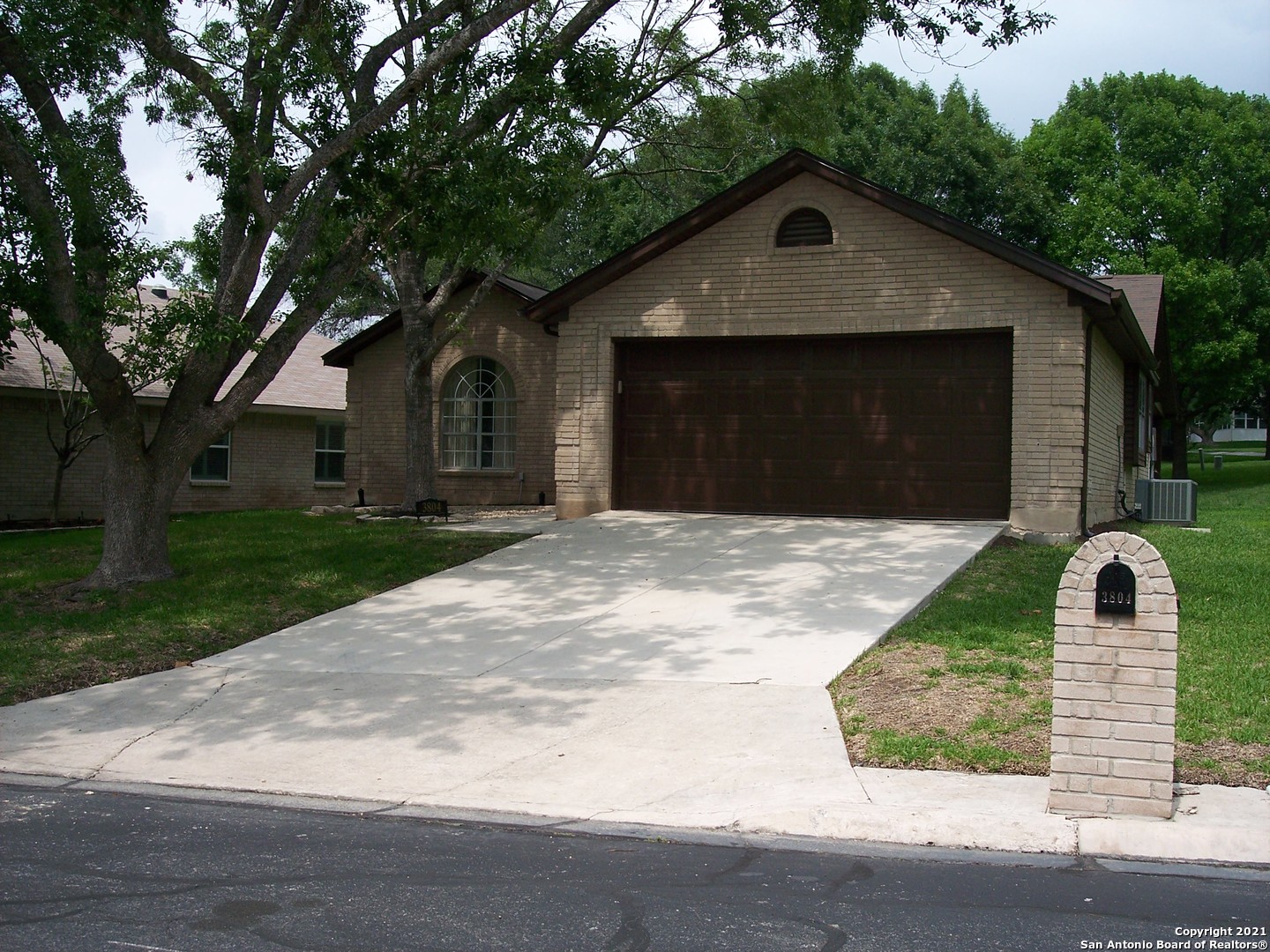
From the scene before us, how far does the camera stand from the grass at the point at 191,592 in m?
10.2

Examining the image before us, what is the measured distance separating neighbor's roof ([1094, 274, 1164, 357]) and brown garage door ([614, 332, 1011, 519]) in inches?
230

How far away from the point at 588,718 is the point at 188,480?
1893 centimetres

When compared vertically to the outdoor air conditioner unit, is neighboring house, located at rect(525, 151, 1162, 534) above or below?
above

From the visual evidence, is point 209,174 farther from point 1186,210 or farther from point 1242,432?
point 1242,432

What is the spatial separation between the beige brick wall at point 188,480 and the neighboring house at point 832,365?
810 cm

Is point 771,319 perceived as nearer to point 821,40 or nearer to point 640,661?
point 821,40

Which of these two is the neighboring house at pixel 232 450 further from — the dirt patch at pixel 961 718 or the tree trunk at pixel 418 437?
the dirt patch at pixel 961 718

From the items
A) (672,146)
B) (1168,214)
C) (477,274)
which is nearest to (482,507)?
(477,274)

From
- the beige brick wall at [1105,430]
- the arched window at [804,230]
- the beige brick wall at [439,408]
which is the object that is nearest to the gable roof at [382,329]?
the beige brick wall at [439,408]

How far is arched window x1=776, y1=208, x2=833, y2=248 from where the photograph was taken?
655 inches

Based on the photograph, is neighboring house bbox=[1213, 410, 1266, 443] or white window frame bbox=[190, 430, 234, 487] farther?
neighboring house bbox=[1213, 410, 1266, 443]

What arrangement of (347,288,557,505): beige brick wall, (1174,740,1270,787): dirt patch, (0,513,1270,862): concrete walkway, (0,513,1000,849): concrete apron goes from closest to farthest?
1. (0,513,1270,862): concrete walkway
2. (1174,740,1270,787): dirt patch
3. (0,513,1000,849): concrete apron
4. (347,288,557,505): beige brick wall

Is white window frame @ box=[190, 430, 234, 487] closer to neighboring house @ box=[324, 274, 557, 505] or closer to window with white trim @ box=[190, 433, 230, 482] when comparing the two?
window with white trim @ box=[190, 433, 230, 482]

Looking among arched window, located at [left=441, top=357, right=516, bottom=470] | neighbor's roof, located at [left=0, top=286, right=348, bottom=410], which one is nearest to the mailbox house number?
neighbor's roof, located at [left=0, top=286, right=348, bottom=410]
